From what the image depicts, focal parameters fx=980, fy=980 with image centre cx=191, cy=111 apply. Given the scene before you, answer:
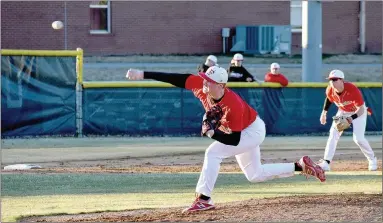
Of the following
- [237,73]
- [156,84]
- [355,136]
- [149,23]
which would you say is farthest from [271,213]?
[149,23]

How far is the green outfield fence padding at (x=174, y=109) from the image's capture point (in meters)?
22.6

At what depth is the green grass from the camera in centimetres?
1138

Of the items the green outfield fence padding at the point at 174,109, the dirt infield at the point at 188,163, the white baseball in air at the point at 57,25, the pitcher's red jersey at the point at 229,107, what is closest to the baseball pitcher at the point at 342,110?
the dirt infield at the point at 188,163

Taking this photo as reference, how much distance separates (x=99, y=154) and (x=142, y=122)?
13.0ft

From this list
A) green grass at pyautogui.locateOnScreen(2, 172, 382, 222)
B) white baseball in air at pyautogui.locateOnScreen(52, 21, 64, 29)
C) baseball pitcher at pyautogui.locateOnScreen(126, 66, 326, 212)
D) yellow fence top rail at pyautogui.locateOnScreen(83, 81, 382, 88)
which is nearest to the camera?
baseball pitcher at pyautogui.locateOnScreen(126, 66, 326, 212)

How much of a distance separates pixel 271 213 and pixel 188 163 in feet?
26.2

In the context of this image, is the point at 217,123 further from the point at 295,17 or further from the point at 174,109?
the point at 295,17

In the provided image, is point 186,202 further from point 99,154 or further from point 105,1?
point 105,1

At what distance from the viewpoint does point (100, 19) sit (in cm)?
3897

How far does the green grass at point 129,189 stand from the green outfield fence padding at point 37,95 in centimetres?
713

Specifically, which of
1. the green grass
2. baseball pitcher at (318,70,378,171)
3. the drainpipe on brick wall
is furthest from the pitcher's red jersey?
the drainpipe on brick wall

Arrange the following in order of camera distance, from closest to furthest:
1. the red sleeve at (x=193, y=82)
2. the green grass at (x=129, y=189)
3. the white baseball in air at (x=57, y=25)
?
the red sleeve at (x=193, y=82) → the green grass at (x=129, y=189) → the white baseball in air at (x=57, y=25)

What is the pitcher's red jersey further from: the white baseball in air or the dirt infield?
the white baseball in air

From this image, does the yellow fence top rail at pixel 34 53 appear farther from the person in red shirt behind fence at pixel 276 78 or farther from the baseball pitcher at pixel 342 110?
the baseball pitcher at pixel 342 110
